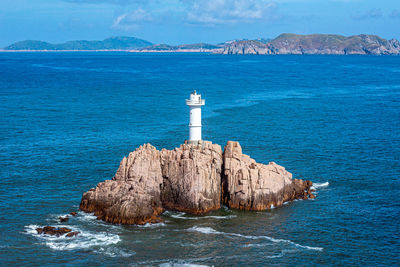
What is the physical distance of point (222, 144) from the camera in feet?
233

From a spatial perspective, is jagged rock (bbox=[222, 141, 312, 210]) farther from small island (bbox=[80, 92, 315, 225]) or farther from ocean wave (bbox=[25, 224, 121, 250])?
ocean wave (bbox=[25, 224, 121, 250])

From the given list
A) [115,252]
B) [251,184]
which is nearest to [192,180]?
[251,184]

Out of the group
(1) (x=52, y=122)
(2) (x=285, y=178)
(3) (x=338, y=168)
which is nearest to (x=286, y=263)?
(2) (x=285, y=178)

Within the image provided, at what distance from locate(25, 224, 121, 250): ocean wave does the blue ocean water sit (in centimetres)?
16

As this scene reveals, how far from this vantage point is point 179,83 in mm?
157875

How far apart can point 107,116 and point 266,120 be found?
31.8 metres

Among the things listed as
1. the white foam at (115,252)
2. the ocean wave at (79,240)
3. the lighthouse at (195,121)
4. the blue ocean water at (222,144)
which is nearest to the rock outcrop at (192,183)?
the blue ocean water at (222,144)

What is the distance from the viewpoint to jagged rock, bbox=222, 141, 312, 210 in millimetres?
47344

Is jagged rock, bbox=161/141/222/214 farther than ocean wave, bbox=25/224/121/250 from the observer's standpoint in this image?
Yes

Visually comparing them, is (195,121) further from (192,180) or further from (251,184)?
(251,184)

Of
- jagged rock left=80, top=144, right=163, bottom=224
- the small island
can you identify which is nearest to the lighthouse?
the small island

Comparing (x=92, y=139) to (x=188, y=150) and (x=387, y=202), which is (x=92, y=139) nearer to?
(x=188, y=150)

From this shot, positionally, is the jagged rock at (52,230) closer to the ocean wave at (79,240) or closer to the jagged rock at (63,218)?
the ocean wave at (79,240)

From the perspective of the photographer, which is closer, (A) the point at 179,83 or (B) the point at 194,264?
(B) the point at 194,264
